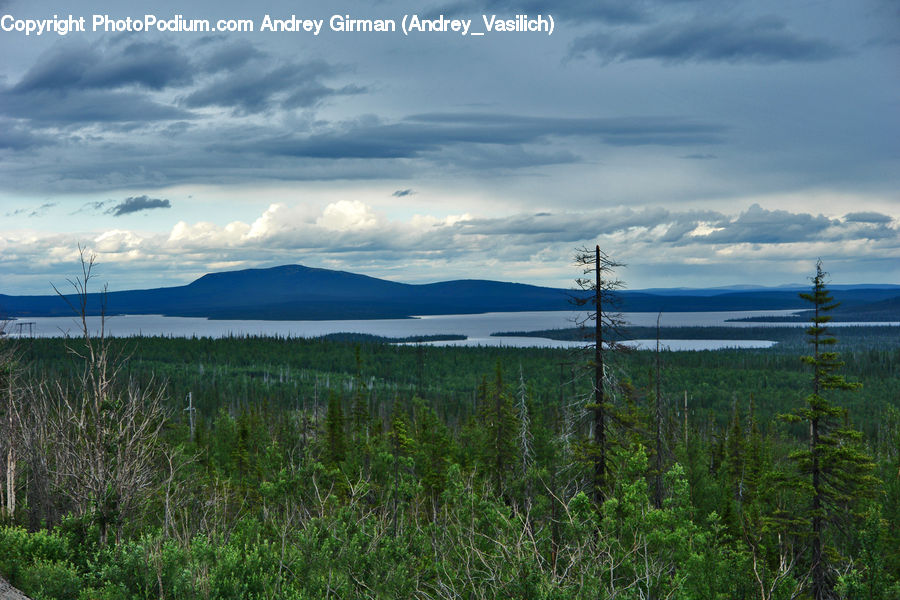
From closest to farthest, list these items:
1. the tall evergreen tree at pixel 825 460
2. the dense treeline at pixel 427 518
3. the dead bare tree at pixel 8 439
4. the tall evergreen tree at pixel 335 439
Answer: the dense treeline at pixel 427 518 → the dead bare tree at pixel 8 439 → the tall evergreen tree at pixel 825 460 → the tall evergreen tree at pixel 335 439

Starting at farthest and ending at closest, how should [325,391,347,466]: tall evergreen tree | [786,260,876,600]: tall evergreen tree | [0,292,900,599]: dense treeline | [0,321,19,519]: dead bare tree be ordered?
[325,391,347,466]: tall evergreen tree < [786,260,876,600]: tall evergreen tree < [0,321,19,519]: dead bare tree < [0,292,900,599]: dense treeline

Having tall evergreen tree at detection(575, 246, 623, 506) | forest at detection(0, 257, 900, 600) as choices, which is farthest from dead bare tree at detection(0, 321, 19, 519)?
tall evergreen tree at detection(575, 246, 623, 506)

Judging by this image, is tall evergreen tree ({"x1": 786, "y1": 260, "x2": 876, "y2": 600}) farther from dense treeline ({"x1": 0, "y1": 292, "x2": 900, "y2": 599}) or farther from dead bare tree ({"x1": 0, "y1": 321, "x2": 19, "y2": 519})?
dead bare tree ({"x1": 0, "y1": 321, "x2": 19, "y2": 519})

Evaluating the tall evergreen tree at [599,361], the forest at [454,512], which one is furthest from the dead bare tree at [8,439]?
the tall evergreen tree at [599,361]

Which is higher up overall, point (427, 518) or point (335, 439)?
point (335, 439)

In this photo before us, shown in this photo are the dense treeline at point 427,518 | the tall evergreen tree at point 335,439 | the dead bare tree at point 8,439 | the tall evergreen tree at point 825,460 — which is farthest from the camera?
the tall evergreen tree at point 335,439

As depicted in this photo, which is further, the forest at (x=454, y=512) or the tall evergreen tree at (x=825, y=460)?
the tall evergreen tree at (x=825, y=460)

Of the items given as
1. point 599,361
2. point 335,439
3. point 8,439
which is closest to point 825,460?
point 599,361

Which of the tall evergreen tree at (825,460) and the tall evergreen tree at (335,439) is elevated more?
the tall evergreen tree at (825,460)

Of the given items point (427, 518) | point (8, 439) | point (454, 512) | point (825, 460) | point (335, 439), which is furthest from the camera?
point (335, 439)

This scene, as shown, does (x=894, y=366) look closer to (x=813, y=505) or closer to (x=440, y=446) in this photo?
(x=440, y=446)

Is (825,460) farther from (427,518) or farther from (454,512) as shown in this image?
(427,518)

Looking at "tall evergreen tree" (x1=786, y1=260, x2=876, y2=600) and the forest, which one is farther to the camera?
"tall evergreen tree" (x1=786, y1=260, x2=876, y2=600)

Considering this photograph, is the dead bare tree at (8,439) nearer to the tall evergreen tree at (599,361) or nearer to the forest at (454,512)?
the forest at (454,512)
